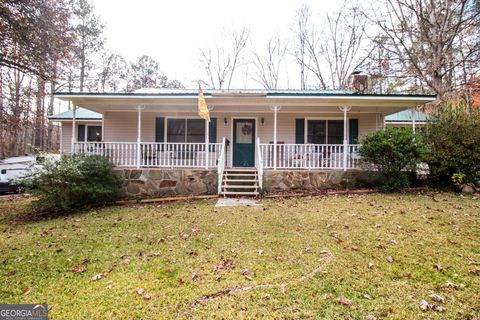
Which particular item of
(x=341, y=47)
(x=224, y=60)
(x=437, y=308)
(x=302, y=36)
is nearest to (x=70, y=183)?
(x=437, y=308)

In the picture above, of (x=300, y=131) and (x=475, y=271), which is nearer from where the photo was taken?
(x=475, y=271)

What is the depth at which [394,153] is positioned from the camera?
26.0ft

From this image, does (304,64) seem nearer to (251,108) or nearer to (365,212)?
(251,108)

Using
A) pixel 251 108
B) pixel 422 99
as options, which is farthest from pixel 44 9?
pixel 422 99

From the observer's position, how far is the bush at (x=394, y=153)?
25.8 feet

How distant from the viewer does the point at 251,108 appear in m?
10.6

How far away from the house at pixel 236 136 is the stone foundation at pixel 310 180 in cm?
3

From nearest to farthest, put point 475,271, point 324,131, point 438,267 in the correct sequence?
point 475,271 → point 438,267 → point 324,131

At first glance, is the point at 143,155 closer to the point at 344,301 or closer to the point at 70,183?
the point at 70,183

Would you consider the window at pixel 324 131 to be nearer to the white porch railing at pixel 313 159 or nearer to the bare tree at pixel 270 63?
the white porch railing at pixel 313 159

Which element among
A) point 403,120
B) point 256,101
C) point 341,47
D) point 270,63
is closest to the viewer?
point 256,101

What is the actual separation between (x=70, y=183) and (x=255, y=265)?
6.42 meters

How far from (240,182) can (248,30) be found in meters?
21.0

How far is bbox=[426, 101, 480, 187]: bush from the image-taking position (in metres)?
7.95
